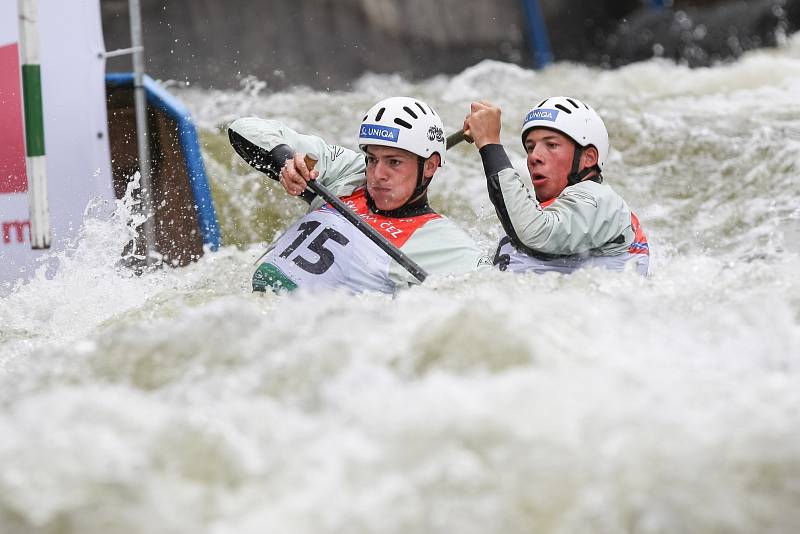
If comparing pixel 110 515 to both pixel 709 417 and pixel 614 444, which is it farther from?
pixel 709 417

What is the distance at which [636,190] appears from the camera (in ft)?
24.0

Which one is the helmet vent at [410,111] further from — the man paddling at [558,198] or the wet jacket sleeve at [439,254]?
the wet jacket sleeve at [439,254]

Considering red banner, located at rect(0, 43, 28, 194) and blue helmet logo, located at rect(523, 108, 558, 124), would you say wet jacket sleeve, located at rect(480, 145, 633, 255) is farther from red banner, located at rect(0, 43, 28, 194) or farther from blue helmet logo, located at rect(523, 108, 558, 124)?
red banner, located at rect(0, 43, 28, 194)

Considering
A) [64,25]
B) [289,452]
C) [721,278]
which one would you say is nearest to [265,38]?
[64,25]

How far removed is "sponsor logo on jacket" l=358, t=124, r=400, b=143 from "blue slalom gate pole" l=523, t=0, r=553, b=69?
373 inches

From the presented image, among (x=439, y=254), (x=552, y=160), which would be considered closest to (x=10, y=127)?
(x=439, y=254)

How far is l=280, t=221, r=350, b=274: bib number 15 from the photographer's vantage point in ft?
13.6

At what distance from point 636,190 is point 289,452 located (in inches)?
222

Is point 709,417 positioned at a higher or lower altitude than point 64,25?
lower

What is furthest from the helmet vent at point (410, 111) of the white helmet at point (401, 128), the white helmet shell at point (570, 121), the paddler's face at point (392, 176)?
the white helmet shell at point (570, 121)

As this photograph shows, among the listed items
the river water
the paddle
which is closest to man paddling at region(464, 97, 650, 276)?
the paddle

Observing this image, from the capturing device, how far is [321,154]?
4555mm

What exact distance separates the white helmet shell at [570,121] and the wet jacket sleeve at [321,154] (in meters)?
0.80

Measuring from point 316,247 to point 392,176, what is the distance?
0.44 metres
